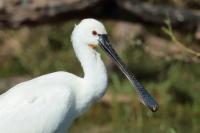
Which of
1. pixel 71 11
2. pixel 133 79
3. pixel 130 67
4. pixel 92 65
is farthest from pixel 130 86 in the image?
pixel 92 65

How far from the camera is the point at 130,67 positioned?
15.6m

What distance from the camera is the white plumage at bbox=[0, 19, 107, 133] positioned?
9.38 m

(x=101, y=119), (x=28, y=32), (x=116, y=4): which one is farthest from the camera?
(x=28, y=32)

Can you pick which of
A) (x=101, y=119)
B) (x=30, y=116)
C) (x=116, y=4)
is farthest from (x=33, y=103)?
(x=116, y=4)

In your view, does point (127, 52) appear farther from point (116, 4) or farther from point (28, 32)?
point (28, 32)

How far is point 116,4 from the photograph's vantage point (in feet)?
50.3

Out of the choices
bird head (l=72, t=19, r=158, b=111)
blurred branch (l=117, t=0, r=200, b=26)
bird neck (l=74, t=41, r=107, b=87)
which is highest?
bird head (l=72, t=19, r=158, b=111)

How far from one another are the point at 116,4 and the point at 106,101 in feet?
5.19

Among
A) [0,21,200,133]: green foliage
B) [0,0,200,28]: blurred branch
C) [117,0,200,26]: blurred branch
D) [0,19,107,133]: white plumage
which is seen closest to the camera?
[0,19,107,133]: white plumage

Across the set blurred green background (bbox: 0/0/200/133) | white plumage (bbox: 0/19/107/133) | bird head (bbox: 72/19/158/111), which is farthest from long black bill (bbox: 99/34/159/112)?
blurred green background (bbox: 0/0/200/133)

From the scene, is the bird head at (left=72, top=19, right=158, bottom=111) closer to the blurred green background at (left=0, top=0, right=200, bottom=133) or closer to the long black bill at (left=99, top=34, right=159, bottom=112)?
the long black bill at (left=99, top=34, right=159, bottom=112)

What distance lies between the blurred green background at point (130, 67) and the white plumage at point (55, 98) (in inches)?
129

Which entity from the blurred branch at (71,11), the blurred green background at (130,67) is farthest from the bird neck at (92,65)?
the blurred branch at (71,11)

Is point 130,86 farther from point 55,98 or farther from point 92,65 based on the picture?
point 55,98
